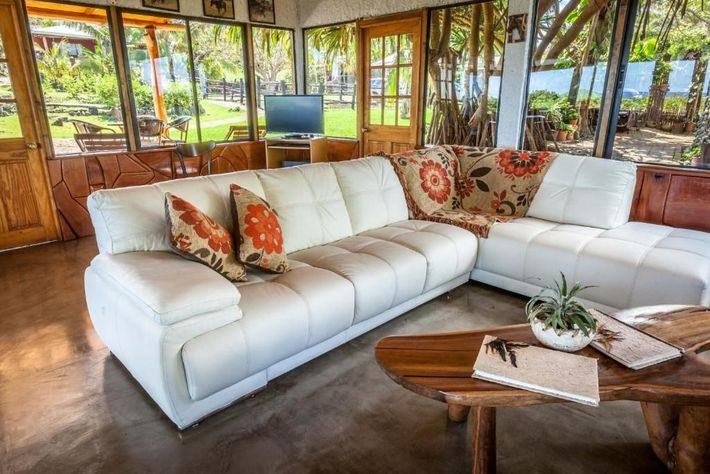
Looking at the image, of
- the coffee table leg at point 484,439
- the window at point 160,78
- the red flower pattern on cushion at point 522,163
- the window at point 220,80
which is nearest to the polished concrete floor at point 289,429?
the coffee table leg at point 484,439

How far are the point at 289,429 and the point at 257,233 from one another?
0.89 meters

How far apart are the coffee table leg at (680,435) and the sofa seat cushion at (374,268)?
46.7 inches

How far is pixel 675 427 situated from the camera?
1512mm

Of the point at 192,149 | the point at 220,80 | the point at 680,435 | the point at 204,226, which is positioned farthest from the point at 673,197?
the point at 220,80

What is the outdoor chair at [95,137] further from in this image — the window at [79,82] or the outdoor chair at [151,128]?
the outdoor chair at [151,128]

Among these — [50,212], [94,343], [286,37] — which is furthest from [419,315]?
[286,37]

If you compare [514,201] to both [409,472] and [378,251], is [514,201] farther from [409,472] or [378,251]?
[409,472]

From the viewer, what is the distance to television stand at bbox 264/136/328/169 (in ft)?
17.3

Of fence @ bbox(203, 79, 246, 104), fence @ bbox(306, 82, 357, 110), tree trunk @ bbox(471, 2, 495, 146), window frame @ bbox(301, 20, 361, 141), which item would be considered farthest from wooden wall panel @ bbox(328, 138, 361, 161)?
tree trunk @ bbox(471, 2, 495, 146)

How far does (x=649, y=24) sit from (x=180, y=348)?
402cm

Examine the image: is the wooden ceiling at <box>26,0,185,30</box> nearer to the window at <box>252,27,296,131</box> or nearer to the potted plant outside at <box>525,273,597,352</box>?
the window at <box>252,27,296,131</box>

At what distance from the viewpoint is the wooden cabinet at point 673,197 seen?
3223mm

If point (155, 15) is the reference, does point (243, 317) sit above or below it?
below

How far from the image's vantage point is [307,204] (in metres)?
2.63
